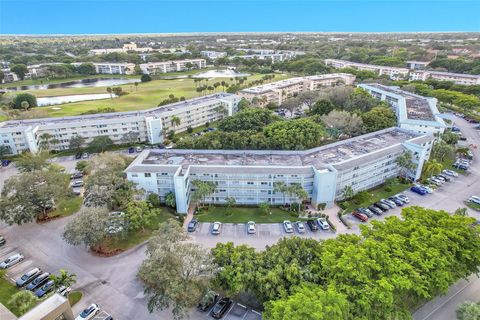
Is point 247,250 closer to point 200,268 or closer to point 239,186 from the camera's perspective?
point 200,268

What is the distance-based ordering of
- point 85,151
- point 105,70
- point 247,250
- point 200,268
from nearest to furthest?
point 200,268
point 247,250
point 85,151
point 105,70

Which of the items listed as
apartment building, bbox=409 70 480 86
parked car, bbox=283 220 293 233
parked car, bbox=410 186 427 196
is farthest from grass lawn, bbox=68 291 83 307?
apartment building, bbox=409 70 480 86

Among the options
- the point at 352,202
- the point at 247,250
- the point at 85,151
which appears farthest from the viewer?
the point at 85,151

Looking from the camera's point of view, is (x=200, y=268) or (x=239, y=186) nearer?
(x=200, y=268)

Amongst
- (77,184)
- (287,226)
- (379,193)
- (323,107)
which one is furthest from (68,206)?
(323,107)

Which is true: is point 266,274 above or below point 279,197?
above

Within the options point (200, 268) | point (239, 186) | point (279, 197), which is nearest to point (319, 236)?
point (279, 197)
